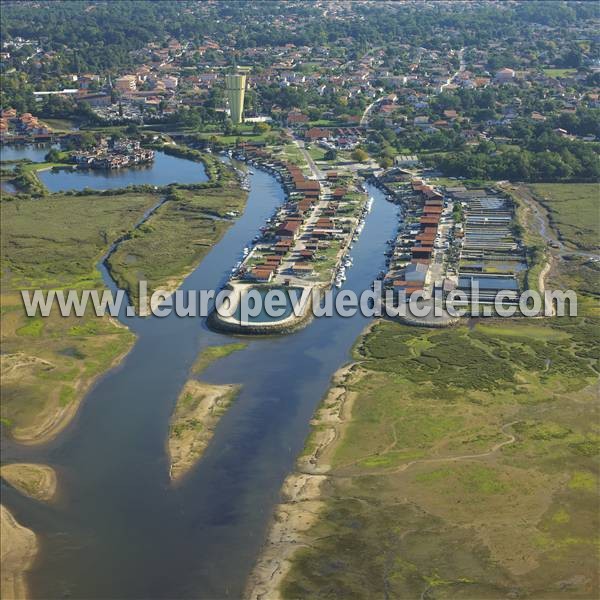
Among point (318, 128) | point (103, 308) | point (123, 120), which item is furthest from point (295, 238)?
point (123, 120)

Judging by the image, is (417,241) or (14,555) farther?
(417,241)

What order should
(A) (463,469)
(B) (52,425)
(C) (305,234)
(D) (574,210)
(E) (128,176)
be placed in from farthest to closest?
(E) (128,176), (D) (574,210), (C) (305,234), (B) (52,425), (A) (463,469)

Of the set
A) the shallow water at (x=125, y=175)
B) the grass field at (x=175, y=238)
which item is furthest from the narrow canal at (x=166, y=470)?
the shallow water at (x=125, y=175)

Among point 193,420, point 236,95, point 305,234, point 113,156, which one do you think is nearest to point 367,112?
point 236,95

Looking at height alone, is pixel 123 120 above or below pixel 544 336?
below

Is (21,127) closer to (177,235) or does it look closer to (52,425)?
(177,235)

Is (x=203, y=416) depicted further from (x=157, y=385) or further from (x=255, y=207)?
(x=255, y=207)

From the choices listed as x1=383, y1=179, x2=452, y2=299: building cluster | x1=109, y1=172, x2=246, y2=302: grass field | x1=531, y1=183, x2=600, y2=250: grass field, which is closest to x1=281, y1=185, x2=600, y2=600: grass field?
x1=383, y1=179, x2=452, y2=299: building cluster
